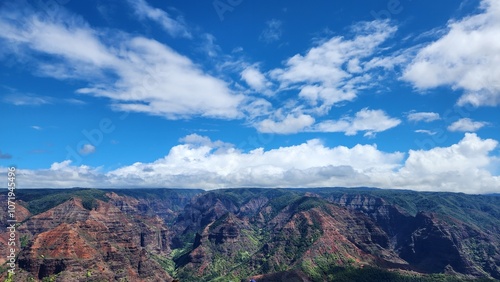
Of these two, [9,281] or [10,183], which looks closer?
[9,281]

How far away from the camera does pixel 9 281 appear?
63250mm

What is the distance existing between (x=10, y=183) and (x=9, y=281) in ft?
176

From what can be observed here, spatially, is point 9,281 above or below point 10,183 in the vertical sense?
below

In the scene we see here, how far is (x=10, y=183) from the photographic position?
107500 mm
